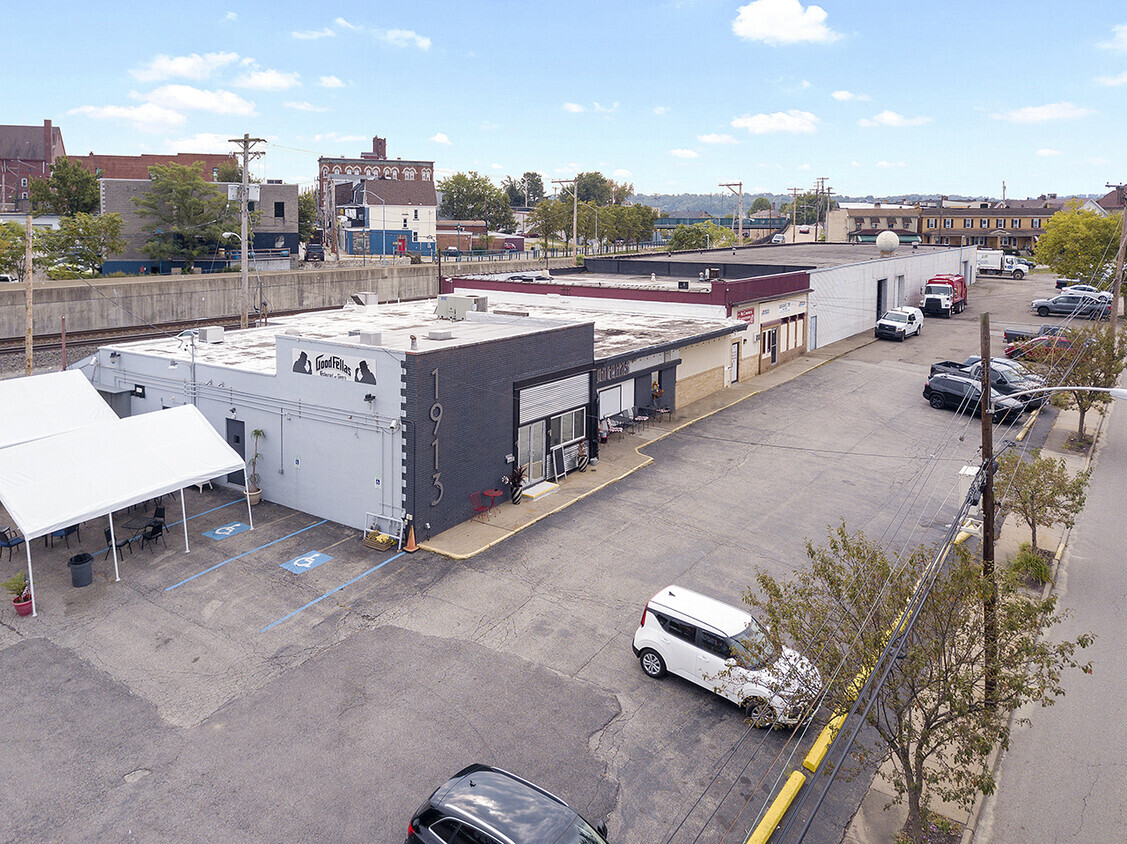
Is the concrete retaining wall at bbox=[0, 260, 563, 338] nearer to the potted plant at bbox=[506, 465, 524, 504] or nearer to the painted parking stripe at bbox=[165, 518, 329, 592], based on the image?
the painted parking stripe at bbox=[165, 518, 329, 592]

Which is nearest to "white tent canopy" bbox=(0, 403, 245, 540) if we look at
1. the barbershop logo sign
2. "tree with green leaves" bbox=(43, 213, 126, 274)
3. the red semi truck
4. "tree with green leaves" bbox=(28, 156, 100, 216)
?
the barbershop logo sign

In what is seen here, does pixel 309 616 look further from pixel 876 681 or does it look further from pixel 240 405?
pixel 876 681

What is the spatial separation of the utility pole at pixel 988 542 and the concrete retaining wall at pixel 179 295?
42110mm

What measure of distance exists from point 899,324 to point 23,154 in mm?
132909

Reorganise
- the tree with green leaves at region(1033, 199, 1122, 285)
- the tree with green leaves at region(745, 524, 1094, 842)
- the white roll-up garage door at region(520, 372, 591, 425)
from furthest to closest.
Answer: the tree with green leaves at region(1033, 199, 1122, 285) < the white roll-up garage door at region(520, 372, 591, 425) < the tree with green leaves at region(745, 524, 1094, 842)

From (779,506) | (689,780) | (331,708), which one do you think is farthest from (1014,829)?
(779,506)

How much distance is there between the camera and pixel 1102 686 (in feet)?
49.5

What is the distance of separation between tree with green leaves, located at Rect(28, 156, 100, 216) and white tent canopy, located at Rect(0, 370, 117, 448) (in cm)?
6774

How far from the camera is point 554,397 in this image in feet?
81.6

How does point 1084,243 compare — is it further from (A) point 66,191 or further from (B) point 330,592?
(A) point 66,191

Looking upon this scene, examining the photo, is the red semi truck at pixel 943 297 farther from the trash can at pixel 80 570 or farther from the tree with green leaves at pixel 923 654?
the trash can at pixel 80 570

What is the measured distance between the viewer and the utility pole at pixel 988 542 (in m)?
10.4

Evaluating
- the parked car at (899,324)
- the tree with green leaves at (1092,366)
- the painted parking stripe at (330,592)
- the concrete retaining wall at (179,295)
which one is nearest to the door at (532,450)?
the painted parking stripe at (330,592)

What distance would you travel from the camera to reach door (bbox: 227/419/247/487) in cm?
2422
